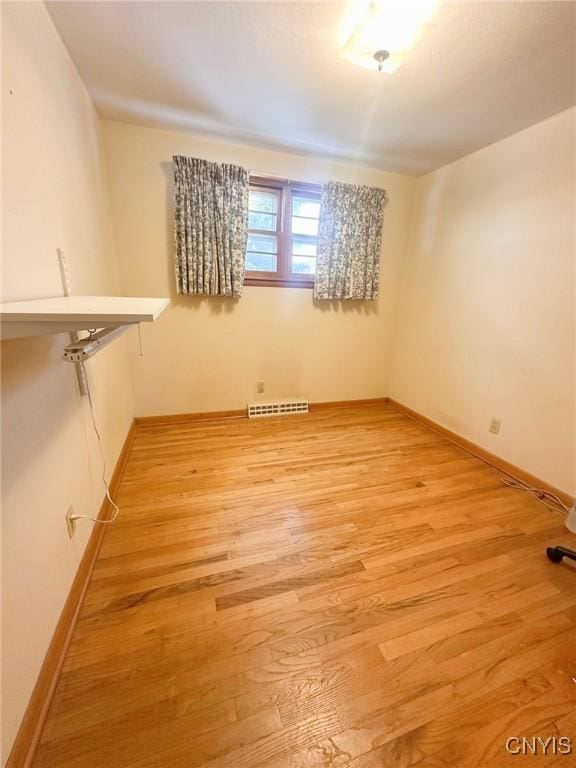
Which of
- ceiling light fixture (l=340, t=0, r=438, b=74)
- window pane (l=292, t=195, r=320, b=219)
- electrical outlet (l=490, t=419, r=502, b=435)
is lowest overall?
electrical outlet (l=490, t=419, r=502, b=435)

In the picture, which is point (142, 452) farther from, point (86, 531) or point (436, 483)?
point (436, 483)

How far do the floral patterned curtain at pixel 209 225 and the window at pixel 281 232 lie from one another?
0.17 m

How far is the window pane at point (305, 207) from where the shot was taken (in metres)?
2.59

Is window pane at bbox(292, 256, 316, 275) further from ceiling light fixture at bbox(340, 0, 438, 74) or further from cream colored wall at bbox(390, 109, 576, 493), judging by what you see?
ceiling light fixture at bbox(340, 0, 438, 74)

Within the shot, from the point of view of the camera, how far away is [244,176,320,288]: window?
99.0 inches

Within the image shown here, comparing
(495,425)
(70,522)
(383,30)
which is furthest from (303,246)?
(70,522)

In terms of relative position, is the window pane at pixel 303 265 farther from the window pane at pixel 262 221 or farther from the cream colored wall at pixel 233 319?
the window pane at pixel 262 221

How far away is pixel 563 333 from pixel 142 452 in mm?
3006

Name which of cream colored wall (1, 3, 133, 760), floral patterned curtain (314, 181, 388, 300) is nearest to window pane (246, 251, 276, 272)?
floral patterned curtain (314, 181, 388, 300)

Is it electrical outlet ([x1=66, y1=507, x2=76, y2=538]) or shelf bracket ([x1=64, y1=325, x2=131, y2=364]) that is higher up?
shelf bracket ([x1=64, y1=325, x2=131, y2=364])

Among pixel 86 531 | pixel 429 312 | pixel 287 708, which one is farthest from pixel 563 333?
pixel 86 531

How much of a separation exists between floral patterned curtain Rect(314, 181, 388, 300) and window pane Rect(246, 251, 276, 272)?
42cm

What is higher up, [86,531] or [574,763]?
[86,531]

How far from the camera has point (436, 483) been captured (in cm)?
198
